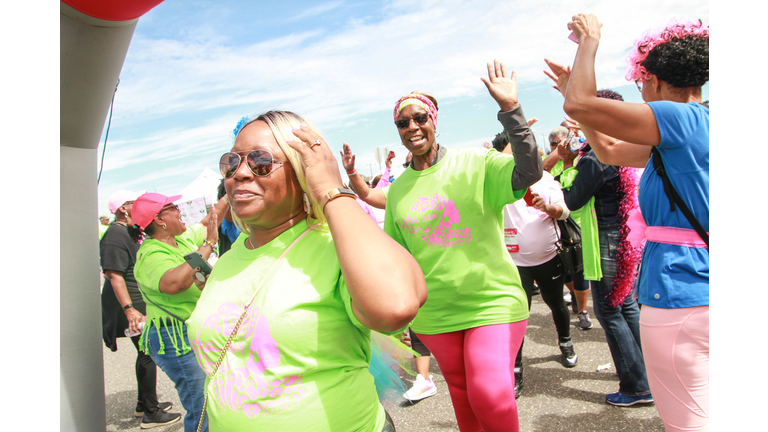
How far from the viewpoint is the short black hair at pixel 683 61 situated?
1.80 m

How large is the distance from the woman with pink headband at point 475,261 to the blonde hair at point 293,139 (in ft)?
3.70

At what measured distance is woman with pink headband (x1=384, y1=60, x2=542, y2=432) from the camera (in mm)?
2275

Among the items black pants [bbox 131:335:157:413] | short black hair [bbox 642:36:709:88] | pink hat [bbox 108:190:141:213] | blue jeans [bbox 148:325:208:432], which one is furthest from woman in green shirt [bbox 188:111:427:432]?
pink hat [bbox 108:190:141:213]

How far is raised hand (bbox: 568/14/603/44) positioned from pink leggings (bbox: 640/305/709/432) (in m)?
1.06

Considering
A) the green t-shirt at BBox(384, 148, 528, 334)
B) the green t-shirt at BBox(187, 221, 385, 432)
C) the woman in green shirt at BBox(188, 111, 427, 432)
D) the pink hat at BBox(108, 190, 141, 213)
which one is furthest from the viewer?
the pink hat at BBox(108, 190, 141, 213)

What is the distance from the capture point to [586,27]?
5.71 ft

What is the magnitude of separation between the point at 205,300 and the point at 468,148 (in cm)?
181

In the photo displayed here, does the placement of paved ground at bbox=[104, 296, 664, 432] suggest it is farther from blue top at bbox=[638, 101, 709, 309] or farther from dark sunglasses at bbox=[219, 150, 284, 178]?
dark sunglasses at bbox=[219, 150, 284, 178]

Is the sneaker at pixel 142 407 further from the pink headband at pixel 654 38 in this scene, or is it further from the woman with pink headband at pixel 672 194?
the pink headband at pixel 654 38

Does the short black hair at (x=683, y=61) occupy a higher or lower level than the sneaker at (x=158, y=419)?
higher

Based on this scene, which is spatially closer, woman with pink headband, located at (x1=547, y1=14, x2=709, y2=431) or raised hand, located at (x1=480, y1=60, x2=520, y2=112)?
woman with pink headband, located at (x1=547, y1=14, x2=709, y2=431)

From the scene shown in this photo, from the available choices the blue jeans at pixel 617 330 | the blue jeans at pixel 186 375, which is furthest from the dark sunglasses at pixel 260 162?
the blue jeans at pixel 617 330

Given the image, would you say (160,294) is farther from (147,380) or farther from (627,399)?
(627,399)

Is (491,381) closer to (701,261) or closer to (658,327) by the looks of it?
(658,327)
